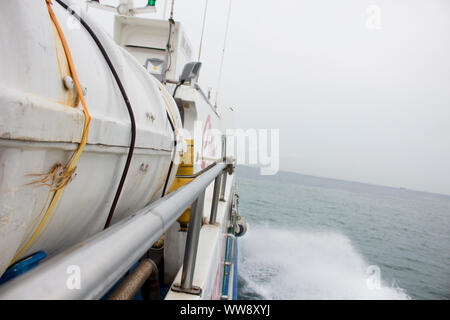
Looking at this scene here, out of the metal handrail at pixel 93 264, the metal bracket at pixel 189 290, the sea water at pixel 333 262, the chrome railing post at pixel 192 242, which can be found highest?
the metal handrail at pixel 93 264

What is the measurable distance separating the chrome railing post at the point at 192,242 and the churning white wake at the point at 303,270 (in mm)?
5765

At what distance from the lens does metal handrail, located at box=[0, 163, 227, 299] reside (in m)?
0.31

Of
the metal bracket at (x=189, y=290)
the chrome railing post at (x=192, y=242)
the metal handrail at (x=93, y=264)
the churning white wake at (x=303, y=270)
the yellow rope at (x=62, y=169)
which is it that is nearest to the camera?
the metal handrail at (x=93, y=264)

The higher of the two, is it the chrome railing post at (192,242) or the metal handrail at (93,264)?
the metal handrail at (93,264)

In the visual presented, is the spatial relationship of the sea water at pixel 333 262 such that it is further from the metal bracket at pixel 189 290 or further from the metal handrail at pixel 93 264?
the metal handrail at pixel 93 264

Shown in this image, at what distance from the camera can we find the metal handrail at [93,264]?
1.02 feet

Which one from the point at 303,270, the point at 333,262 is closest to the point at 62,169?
the point at 303,270

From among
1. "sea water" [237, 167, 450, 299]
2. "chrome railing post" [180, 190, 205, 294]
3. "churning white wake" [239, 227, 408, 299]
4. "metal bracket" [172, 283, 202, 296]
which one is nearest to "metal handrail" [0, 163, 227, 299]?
"chrome railing post" [180, 190, 205, 294]

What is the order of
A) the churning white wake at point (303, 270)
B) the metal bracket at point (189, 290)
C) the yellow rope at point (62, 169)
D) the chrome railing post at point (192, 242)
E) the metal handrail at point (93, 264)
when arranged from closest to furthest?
1. the metal handrail at point (93, 264)
2. the yellow rope at point (62, 169)
3. the chrome railing post at point (192, 242)
4. the metal bracket at point (189, 290)
5. the churning white wake at point (303, 270)

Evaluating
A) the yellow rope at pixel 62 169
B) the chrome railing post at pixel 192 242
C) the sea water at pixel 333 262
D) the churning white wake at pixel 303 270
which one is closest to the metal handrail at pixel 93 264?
the yellow rope at pixel 62 169

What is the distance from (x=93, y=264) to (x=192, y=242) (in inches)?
36.1

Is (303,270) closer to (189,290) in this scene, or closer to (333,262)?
(333,262)
